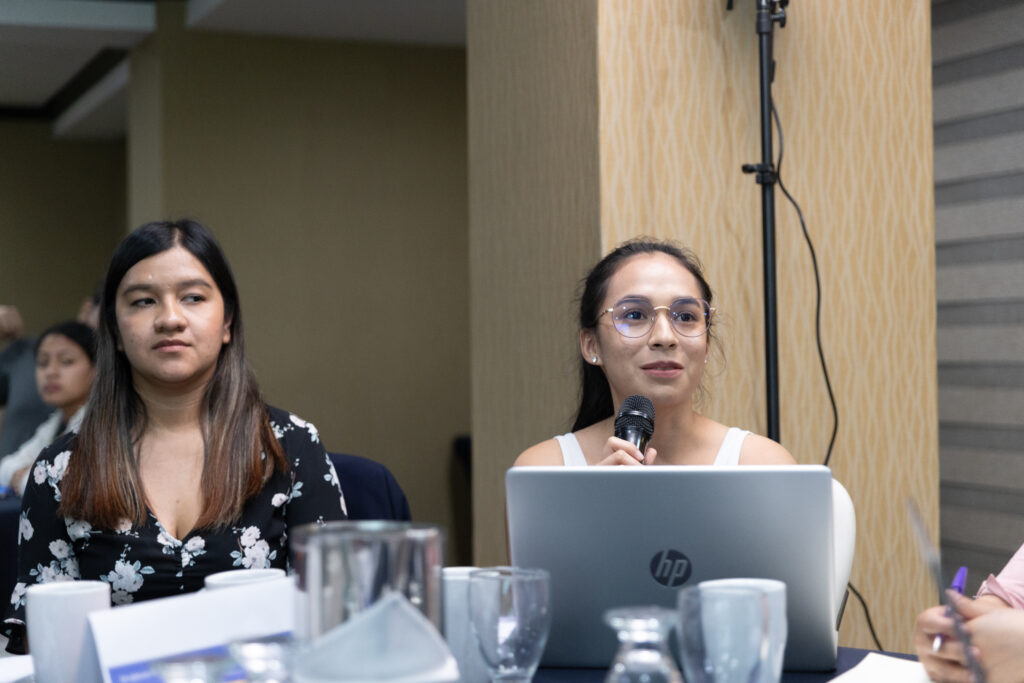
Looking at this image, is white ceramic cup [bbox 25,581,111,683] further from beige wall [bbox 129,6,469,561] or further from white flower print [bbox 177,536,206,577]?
beige wall [bbox 129,6,469,561]

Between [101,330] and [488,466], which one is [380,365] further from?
[101,330]

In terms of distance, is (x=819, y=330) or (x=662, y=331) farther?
(x=819, y=330)

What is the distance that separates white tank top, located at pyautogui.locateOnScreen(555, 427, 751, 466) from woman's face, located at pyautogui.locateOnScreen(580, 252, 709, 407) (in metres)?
0.10

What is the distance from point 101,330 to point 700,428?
1085mm

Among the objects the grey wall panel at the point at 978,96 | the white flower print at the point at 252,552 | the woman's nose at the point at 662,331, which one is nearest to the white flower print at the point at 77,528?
the white flower print at the point at 252,552

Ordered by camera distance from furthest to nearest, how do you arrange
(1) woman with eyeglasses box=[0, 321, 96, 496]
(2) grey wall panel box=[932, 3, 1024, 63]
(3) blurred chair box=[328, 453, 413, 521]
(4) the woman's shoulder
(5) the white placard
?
(1) woman with eyeglasses box=[0, 321, 96, 496] < (2) grey wall panel box=[932, 3, 1024, 63] < (3) blurred chair box=[328, 453, 413, 521] < (4) the woman's shoulder < (5) the white placard

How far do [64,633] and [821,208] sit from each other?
7.47 ft

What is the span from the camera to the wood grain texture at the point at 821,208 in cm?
277

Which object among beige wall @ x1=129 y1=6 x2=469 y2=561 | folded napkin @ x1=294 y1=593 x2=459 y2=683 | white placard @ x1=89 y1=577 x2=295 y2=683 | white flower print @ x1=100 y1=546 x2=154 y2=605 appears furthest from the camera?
beige wall @ x1=129 y1=6 x2=469 y2=561

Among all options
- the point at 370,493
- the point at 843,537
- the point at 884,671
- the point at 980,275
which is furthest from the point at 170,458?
the point at 980,275

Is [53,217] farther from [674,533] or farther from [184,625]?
[674,533]

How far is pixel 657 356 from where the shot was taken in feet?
6.28

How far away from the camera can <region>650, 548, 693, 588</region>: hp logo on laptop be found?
1207mm

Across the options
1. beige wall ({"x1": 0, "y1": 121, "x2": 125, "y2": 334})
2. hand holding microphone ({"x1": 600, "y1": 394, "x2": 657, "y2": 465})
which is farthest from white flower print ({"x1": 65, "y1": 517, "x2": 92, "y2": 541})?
beige wall ({"x1": 0, "y1": 121, "x2": 125, "y2": 334})
